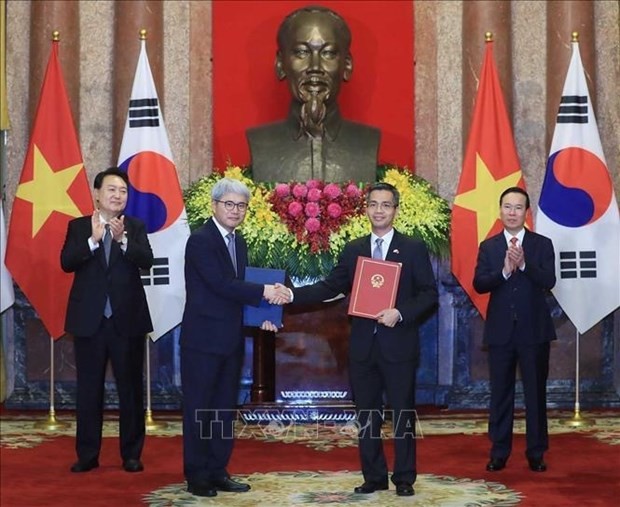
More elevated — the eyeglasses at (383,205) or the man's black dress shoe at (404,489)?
the eyeglasses at (383,205)

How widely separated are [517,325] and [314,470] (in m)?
1.39

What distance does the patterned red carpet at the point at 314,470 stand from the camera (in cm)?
621

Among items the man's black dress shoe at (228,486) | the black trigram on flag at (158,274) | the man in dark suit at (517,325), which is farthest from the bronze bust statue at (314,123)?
the man's black dress shoe at (228,486)

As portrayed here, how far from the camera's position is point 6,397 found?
33.5 ft

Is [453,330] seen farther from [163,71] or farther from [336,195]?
[163,71]

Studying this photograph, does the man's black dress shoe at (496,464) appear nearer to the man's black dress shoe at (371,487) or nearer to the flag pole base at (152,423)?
the man's black dress shoe at (371,487)

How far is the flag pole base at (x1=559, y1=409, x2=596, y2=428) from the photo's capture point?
8.78m

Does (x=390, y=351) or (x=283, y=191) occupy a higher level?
(x=283, y=191)

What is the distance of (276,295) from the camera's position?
20.6 feet

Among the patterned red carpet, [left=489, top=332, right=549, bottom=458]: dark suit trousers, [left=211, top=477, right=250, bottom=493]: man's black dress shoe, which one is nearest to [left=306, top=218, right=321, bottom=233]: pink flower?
the patterned red carpet

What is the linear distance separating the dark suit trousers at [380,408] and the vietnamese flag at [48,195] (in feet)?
11.3

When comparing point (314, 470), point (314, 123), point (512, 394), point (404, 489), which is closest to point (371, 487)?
point (404, 489)

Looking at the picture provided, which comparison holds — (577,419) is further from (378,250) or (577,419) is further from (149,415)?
(378,250)

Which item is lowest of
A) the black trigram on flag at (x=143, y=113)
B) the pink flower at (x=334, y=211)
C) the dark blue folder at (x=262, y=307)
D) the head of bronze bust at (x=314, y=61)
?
the dark blue folder at (x=262, y=307)
